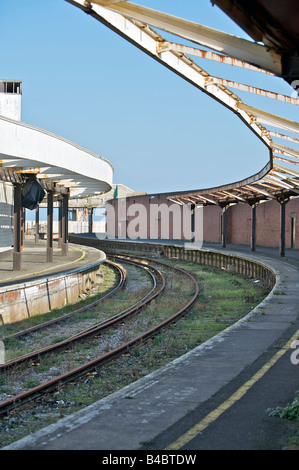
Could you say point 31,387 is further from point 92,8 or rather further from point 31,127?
point 31,127

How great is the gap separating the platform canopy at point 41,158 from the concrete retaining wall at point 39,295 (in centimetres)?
410

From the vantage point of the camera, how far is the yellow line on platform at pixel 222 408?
15.4ft

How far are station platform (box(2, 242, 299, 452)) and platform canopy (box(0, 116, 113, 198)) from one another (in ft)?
34.4

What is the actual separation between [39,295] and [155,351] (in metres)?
6.72

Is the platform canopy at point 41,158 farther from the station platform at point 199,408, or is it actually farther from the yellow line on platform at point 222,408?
the yellow line on platform at point 222,408

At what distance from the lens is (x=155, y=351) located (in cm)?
993

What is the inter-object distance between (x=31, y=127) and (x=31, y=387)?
11.3m

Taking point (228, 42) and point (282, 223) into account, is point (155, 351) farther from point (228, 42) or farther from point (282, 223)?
point (282, 223)

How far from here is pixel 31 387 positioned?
8000 millimetres

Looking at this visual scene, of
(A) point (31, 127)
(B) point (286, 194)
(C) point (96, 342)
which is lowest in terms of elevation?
(C) point (96, 342)

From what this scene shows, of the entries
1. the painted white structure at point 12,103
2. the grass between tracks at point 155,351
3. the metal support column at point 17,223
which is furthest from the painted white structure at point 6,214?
the grass between tracks at point 155,351

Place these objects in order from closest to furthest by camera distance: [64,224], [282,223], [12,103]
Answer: [282,223] → [12,103] → [64,224]

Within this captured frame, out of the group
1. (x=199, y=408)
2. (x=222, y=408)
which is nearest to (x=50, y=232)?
(x=199, y=408)
